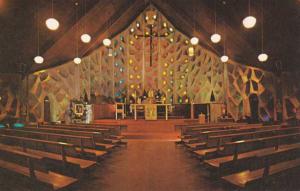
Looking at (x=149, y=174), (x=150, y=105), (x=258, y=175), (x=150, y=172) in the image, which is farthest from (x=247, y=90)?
(x=258, y=175)

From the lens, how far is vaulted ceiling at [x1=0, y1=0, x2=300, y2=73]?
668 centimetres

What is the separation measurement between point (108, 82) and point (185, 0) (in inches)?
256

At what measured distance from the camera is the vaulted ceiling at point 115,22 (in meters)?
6.68

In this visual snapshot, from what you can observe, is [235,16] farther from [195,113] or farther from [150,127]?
[195,113]

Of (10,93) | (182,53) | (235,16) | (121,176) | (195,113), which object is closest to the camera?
(121,176)

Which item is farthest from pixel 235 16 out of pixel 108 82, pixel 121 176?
pixel 108 82

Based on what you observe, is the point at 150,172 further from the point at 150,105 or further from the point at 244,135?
the point at 150,105

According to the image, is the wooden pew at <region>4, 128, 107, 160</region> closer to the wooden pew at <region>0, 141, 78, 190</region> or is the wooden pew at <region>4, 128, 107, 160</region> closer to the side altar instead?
the wooden pew at <region>0, 141, 78, 190</region>

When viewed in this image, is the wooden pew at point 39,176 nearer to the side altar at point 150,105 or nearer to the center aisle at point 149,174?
the center aisle at point 149,174

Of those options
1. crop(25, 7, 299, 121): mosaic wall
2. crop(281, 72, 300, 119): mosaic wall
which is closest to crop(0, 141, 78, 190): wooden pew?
crop(281, 72, 300, 119): mosaic wall

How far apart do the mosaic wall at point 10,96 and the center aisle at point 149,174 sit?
625 centimetres

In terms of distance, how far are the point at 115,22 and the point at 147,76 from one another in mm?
3916

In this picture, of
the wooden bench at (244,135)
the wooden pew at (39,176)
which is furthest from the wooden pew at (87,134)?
the wooden bench at (244,135)

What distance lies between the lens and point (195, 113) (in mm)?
13273
